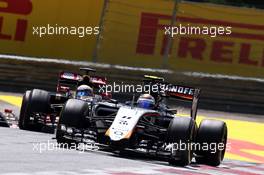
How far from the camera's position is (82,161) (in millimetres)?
11305

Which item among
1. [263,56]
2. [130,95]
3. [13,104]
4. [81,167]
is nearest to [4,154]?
[81,167]

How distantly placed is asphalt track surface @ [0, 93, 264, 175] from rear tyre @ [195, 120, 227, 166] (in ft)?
0.77

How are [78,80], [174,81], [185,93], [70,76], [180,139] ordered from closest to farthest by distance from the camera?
[180,139], [185,93], [78,80], [70,76], [174,81]

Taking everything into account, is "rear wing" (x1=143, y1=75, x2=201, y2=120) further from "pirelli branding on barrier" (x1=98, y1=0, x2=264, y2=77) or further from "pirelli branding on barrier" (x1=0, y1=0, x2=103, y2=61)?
"pirelli branding on barrier" (x1=0, y1=0, x2=103, y2=61)

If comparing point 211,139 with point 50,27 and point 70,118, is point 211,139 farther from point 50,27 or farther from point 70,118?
point 50,27

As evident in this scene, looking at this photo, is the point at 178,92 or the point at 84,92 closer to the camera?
the point at 178,92

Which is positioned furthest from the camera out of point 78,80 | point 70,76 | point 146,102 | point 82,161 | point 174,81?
point 174,81

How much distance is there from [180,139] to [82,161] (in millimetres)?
1994

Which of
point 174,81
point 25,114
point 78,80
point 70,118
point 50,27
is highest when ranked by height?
point 50,27

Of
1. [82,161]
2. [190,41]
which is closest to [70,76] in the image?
[82,161]

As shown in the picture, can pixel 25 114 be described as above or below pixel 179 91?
below

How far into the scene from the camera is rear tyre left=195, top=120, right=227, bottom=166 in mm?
13859

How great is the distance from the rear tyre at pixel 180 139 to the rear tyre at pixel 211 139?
3.27 feet

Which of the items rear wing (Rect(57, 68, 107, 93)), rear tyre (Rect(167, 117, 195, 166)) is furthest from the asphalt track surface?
rear wing (Rect(57, 68, 107, 93))
